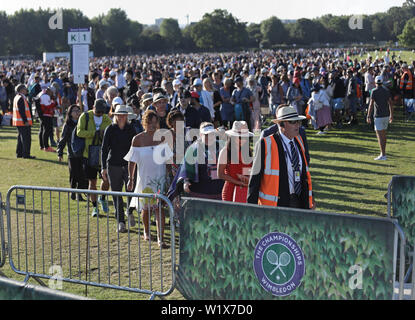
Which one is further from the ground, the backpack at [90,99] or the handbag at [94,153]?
the backpack at [90,99]

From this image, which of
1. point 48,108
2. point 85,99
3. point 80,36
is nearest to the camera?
point 80,36

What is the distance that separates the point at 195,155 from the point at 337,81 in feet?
43.6

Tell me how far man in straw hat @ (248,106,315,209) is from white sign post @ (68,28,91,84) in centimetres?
948

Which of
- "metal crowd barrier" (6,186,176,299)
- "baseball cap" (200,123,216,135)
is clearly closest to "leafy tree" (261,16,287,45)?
"metal crowd barrier" (6,186,176,299)

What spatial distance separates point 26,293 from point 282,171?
9.83ft

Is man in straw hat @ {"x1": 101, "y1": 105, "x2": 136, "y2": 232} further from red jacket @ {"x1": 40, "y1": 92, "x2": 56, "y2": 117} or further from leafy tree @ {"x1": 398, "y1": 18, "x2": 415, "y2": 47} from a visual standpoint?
leafy tree @ {"x1": 398, "y1": 18, "x2": 415, "y2": 47}

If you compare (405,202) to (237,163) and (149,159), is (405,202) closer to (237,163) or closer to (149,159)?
(237,163)

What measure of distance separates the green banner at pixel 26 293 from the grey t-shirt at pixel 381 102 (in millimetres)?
11257

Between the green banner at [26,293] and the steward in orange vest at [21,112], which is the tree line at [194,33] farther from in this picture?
the green banner at [26,293]

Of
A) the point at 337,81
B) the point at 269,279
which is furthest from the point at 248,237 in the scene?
the point at 337,81

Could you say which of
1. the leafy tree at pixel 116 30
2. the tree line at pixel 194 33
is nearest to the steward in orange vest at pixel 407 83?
the tree line at pixel 194 33

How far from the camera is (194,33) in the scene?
14775 cm

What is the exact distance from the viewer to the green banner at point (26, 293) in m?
3.53

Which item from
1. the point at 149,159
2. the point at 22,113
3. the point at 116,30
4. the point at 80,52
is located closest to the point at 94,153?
the point at 149,159
